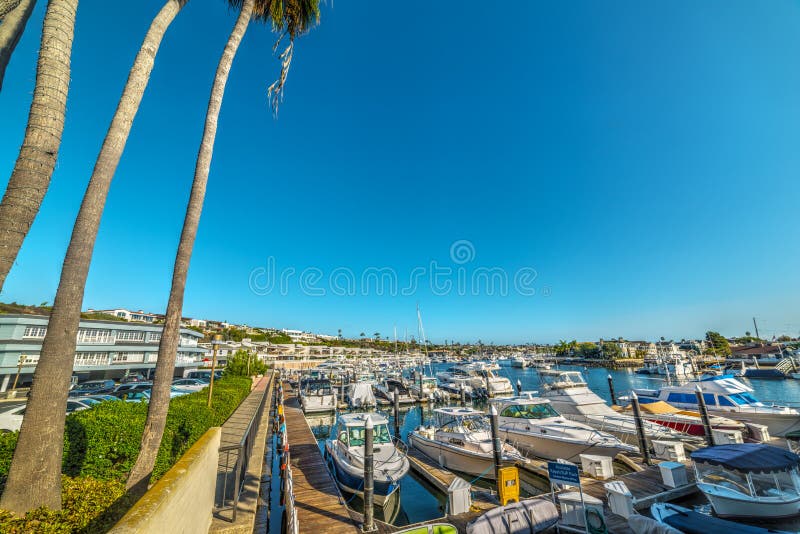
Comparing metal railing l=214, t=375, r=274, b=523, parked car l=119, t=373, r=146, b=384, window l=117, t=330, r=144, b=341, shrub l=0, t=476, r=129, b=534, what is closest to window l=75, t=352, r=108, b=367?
window l=117, t=330, r=144, b=341

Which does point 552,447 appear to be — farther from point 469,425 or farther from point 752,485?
point 752,485

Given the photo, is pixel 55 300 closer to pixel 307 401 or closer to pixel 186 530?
pixel 186 530

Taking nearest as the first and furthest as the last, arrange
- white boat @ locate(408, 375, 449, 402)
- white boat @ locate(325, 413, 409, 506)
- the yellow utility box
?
the yellow utility box < white boat @ locate(325, 413, 409, 506) < white boat @ locate(408, 375, 449, 402)

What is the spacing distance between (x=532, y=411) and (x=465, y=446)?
168 inches

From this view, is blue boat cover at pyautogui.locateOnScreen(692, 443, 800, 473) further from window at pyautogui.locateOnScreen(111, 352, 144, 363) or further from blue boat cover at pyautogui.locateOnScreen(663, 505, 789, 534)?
window at pyautogui.locateOnScreen(111, 352, 144, 363)

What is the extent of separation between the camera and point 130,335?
40875 mm

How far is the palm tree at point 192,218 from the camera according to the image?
5.56 meters

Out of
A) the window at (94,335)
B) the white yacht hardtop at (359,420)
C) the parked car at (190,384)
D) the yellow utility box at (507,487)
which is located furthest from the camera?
the window at (94,335)

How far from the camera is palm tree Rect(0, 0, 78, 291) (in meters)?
3.82

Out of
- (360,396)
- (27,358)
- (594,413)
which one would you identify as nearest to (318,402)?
(360,396)

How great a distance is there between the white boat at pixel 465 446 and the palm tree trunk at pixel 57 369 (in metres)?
12.2

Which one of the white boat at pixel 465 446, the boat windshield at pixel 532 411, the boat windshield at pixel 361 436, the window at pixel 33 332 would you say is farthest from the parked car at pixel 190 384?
the boat windshield at pixel 532 411

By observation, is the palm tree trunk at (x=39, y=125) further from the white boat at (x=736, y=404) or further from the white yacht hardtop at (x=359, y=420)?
the white boat at (x=736, y=404)

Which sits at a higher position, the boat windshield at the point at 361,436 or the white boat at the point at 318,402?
the boat windshield at the point at 361,436
